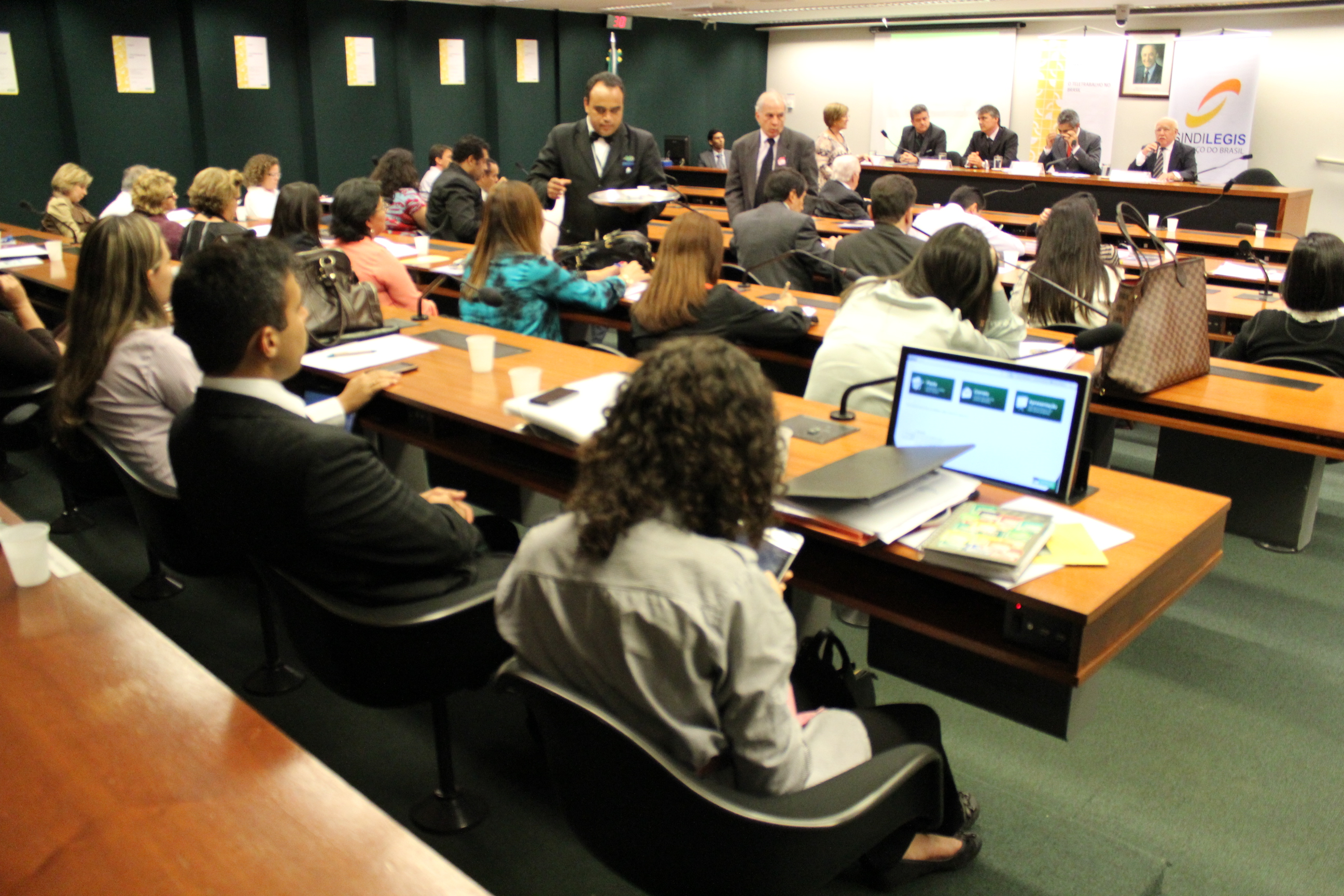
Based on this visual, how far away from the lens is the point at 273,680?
2.48 meters

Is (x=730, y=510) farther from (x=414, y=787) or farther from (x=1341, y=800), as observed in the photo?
(x=1341, y=800)

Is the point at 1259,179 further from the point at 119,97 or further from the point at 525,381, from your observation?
the point at 119,97

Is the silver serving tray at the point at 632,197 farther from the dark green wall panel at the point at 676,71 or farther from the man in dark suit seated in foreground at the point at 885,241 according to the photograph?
the dark green wall panel at the point at 676,71

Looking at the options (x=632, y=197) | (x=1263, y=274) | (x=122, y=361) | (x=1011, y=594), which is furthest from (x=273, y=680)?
(x=1263, y=274)

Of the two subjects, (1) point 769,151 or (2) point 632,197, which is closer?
(2) point 632,197

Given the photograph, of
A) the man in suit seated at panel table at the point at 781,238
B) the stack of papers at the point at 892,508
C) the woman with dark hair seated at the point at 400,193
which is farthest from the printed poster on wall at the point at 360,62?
the stack of papers at the point at 892,508

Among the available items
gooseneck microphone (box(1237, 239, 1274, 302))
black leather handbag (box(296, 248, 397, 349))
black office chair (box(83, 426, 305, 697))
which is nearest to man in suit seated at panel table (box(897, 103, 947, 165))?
gooseneck microphone (box(1237, 239, 1274, 302))

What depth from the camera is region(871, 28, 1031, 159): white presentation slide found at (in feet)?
34.6

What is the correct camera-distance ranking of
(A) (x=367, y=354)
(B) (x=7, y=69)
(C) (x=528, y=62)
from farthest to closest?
(C) (x=528, y=62) < (B) (x=7, y=69) < (A) (x=367, y=354)

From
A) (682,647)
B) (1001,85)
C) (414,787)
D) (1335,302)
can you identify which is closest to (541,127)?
(1001,85)

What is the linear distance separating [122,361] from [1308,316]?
3570 millimetres

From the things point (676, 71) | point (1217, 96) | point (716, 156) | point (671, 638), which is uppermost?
point (676, 71)

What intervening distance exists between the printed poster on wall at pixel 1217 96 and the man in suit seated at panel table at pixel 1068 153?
1226mm

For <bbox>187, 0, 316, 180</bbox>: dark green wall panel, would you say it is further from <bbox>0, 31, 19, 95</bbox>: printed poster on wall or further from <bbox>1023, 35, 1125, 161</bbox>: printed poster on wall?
<bbox>1023, 35, 1125, 161</bbox>: printed poster on wall
